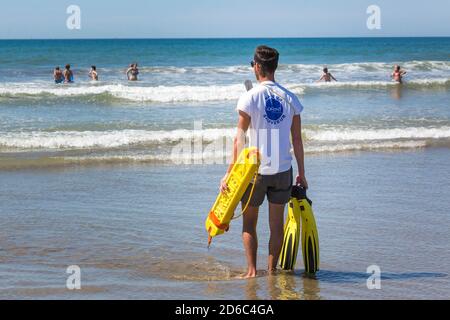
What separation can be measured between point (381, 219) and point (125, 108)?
12030 mm

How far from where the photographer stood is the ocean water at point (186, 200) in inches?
207

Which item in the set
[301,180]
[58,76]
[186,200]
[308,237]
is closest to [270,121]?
[301,180]

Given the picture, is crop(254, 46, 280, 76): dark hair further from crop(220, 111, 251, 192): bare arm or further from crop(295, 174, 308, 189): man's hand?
crop(295, 174, 308, 189): man's hand

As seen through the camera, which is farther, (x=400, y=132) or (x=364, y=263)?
(x=400, y=132)

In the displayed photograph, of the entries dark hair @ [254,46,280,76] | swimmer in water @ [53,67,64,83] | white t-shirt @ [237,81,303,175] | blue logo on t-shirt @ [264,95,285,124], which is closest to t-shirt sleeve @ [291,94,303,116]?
white t-shirt @ [237,81,303,175]

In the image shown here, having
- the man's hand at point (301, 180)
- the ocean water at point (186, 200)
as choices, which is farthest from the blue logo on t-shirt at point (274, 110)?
the ocean water at point (186, 200)

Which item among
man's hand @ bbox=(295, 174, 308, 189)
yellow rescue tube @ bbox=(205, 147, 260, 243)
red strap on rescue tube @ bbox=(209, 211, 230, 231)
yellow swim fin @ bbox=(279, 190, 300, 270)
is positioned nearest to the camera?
yellow rescue tube @ bbox=(205, 147, 260, 243)

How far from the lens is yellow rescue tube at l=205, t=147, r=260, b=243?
4953mm

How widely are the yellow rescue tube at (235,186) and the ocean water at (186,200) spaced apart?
0.45 m

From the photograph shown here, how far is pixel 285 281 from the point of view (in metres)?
5.16

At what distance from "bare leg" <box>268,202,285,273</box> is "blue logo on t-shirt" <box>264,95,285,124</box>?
2.12 ft

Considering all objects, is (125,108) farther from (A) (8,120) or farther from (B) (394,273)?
(B) (394,273)
